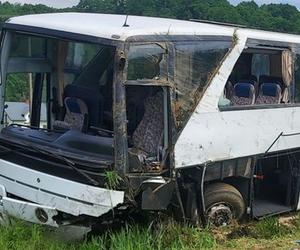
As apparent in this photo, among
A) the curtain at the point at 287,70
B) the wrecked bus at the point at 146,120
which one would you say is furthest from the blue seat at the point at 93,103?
the curtain at the point at 287,70

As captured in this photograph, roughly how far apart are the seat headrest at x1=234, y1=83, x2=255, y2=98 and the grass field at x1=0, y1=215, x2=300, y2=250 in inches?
67.9

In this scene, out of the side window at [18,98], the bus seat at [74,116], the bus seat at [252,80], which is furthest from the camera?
the bus seat at [252,80]

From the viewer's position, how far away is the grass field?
5.75m

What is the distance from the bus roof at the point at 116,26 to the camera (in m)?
5.74

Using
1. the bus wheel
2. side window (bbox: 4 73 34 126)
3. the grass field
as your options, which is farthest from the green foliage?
side window (bbox: 4 73 34 126)

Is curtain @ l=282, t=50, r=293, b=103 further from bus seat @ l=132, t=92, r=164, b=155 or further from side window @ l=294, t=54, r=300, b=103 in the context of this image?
bus seat @ l=132, t=92, r=164, b=155

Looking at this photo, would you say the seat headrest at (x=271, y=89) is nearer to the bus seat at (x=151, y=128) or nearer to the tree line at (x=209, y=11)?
the bus seat at (x=151, y=128)

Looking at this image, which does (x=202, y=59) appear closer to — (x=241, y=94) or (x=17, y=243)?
(x=241, y=94)

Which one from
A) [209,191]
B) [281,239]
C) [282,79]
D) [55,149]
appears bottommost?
[281,239]

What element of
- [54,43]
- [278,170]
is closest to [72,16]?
[54,43]

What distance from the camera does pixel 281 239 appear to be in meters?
6.41

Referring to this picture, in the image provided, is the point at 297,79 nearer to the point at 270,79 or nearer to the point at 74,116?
the point at 270,79

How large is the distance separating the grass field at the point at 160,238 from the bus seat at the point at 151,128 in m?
0.79

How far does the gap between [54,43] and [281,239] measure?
11.0 ft
